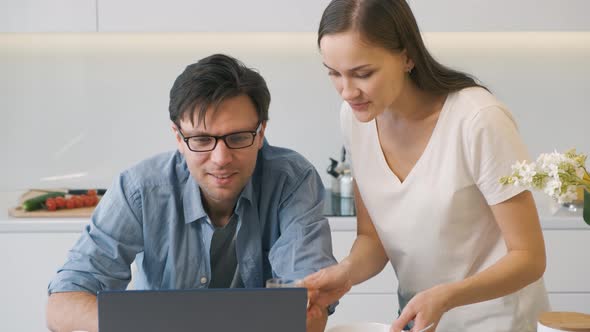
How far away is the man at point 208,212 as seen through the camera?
1.84 m

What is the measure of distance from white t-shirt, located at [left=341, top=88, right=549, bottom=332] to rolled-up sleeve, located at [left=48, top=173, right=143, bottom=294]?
0.56m

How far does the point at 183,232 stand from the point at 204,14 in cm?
176

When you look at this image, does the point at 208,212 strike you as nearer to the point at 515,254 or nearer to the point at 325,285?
the point at 325,285

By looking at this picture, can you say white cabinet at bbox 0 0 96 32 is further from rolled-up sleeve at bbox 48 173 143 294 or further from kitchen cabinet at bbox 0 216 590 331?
rolled-up sleeve at bbox 48 173 143 294

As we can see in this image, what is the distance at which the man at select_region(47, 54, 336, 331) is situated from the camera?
1.84m

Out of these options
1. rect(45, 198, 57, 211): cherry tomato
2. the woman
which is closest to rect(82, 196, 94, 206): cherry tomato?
rect(45, 198, 57, 211): cherry tomato

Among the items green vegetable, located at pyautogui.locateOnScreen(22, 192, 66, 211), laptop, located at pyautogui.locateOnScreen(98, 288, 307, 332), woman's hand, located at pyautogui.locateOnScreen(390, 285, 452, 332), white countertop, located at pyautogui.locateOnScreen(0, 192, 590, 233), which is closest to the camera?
laptop, located at pyautogui.locateOnScreen(98, 288, 307, 332)

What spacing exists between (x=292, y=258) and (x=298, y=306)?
575 mm

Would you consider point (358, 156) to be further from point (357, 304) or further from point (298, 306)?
point (357, 304)

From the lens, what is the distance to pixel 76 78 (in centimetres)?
401

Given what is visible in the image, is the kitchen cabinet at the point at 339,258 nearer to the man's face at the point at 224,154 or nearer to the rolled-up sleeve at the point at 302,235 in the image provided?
the rolled-up sleeve at the point at 302,235

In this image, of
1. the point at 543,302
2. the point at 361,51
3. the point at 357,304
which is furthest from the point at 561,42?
the point at 361,51

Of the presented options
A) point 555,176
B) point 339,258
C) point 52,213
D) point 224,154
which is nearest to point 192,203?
point 224,154

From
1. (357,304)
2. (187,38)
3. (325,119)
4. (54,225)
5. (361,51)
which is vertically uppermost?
(361,51)
